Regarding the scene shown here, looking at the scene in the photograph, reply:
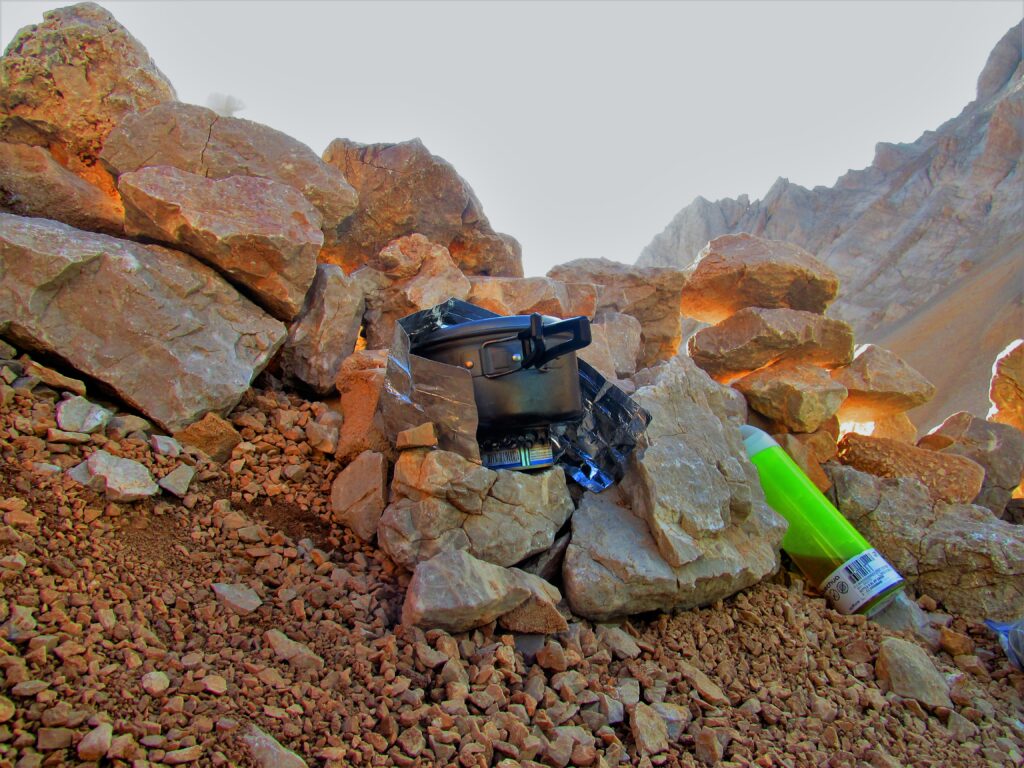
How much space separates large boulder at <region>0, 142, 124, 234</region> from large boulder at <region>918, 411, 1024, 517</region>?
5053 mm

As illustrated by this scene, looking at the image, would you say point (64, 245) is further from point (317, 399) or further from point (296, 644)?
point (296, 644)

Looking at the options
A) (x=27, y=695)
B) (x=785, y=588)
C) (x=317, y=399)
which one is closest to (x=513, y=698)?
(x=27, y=695)

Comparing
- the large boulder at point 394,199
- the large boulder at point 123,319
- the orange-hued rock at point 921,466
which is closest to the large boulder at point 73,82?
the large boulder at point 123,319

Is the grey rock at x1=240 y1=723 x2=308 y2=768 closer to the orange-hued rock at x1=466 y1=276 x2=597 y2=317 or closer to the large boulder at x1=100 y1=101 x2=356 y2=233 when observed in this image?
the large boulder at x1=100 y1=101 x2=356 y2=233

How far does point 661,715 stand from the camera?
1.75 metres

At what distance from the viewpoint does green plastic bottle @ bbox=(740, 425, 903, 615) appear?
8.68 ft

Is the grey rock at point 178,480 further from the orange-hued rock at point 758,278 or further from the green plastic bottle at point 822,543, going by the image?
the orange-hued rock at point 758,278

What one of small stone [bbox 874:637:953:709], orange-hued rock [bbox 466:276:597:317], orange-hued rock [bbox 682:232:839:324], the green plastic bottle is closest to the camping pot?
the green plastic bottle

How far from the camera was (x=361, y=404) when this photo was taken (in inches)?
104

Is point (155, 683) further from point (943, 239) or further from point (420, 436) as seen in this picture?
point (943, 239)

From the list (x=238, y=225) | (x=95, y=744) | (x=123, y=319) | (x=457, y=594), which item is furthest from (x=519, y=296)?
(x=95, y=744)

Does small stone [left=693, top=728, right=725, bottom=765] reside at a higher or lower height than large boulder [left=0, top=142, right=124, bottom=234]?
lower

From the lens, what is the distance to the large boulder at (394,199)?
12.8ft

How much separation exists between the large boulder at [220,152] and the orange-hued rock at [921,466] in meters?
3.46
